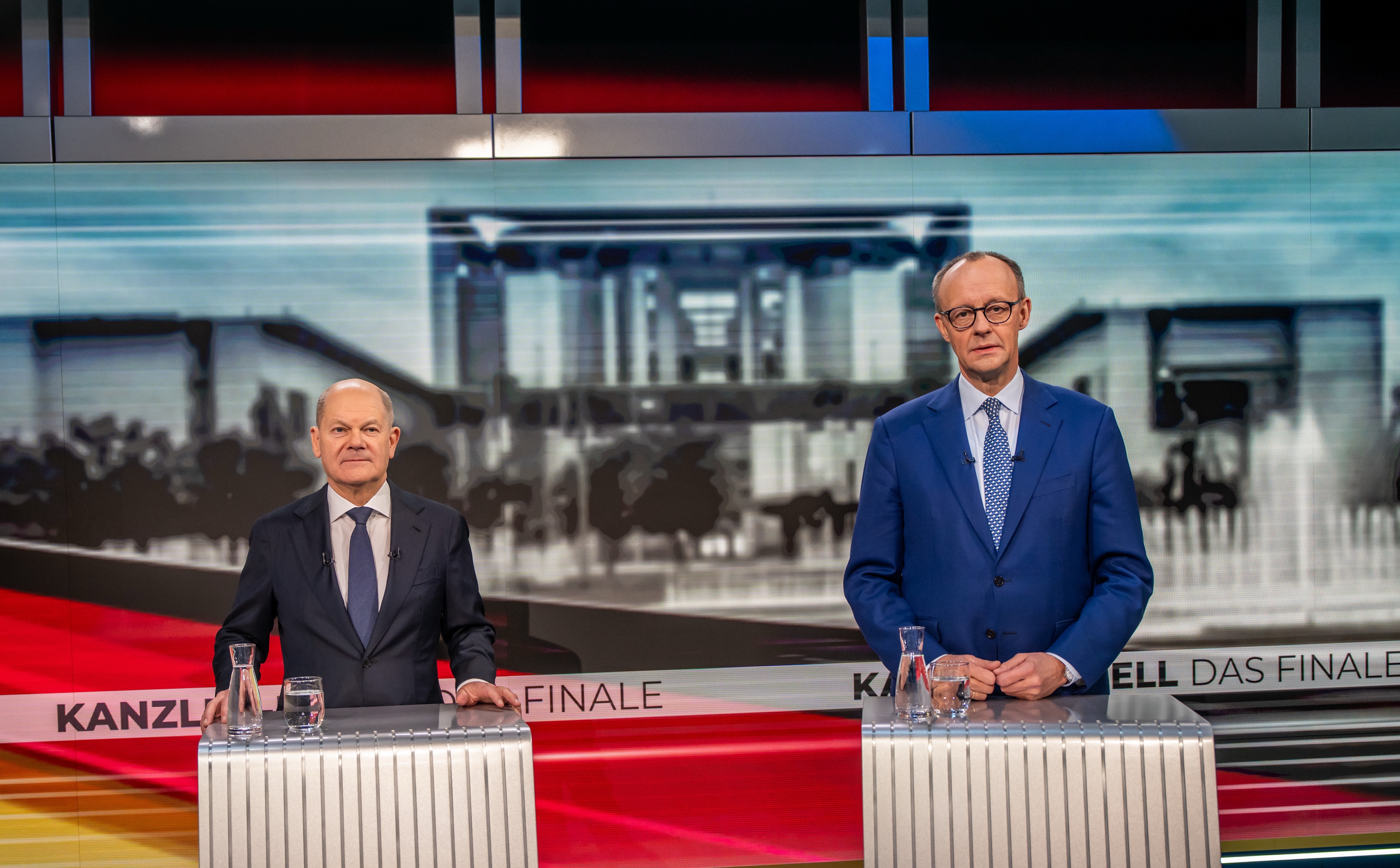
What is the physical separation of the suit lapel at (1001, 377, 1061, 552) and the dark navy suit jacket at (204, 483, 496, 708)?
1.24 m

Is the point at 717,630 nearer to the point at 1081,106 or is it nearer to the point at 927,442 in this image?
the point at 927,442

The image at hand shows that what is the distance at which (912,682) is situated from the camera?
213 centimetres

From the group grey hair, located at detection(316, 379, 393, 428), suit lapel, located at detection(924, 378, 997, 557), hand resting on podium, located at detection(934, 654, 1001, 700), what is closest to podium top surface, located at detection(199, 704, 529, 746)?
grey hair, located at detection(316, 379, 393, 428)

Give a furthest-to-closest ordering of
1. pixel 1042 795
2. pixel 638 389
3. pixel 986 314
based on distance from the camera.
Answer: pixel 638 389 → pixel 986 314 → pixel 1042 795

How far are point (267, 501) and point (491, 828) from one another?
1972 millimetres

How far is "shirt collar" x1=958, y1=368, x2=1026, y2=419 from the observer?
251 centimetres

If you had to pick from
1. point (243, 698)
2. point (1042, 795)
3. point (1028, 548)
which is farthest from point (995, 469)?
point (243, 698)

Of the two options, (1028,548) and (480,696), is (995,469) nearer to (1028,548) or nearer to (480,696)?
(1028,548)

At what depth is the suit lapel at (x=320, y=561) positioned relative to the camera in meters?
2.57

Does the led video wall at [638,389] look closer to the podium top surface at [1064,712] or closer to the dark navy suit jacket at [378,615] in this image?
the dark navy suit jacket at [378,615]

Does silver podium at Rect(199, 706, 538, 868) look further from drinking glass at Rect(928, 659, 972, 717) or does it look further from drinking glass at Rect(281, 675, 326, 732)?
drinking glass at Rect(928, 659, 972, 717)

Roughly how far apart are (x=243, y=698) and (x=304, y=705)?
4.7 inches

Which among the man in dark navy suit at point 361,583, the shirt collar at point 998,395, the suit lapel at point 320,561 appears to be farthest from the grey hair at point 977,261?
the suit lapel at point 320,561

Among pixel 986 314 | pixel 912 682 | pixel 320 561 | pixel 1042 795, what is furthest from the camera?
pixel 320 561
